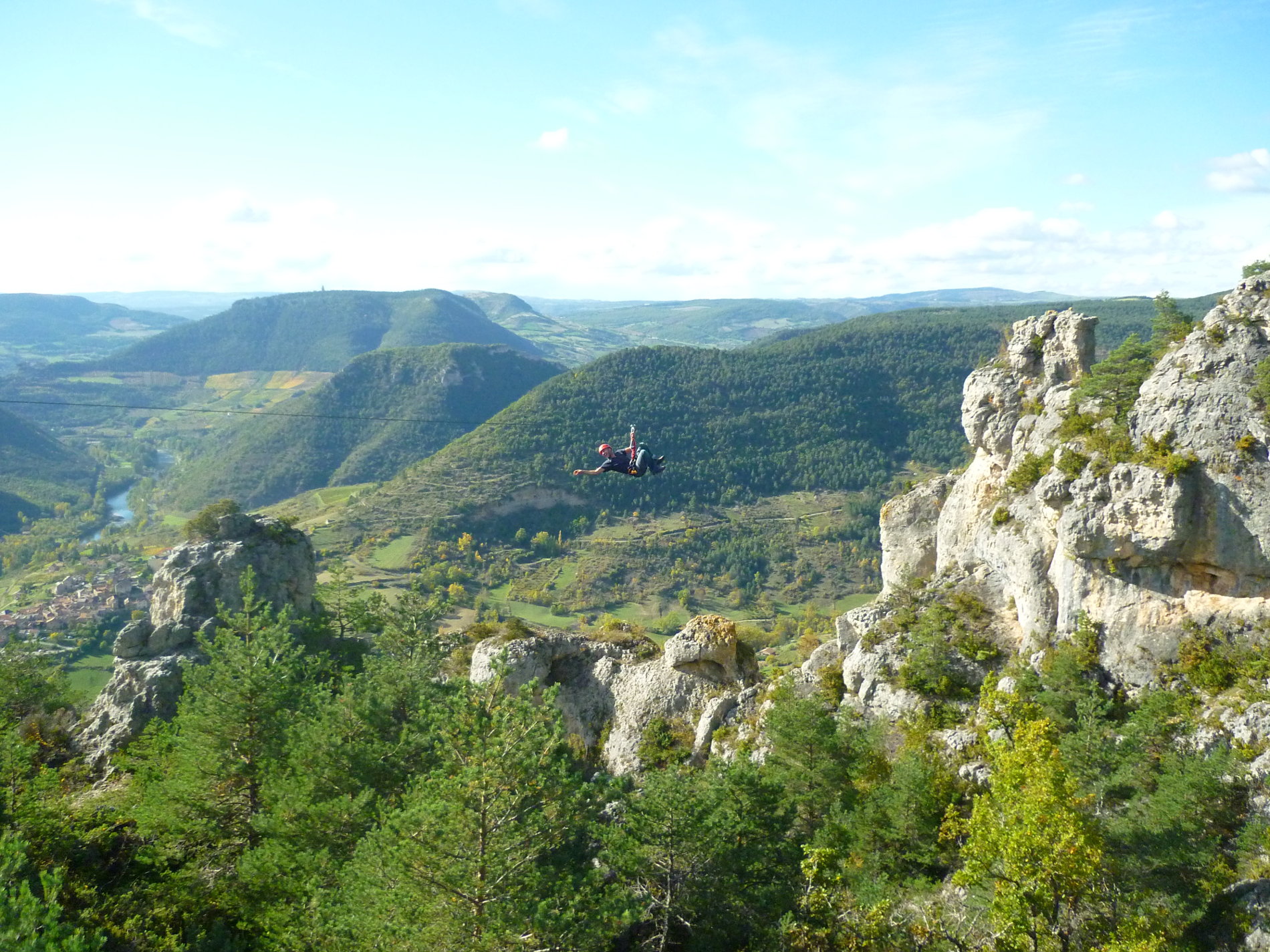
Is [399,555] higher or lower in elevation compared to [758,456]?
lower

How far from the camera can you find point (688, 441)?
179 meters

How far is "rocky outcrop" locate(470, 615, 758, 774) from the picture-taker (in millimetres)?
32250

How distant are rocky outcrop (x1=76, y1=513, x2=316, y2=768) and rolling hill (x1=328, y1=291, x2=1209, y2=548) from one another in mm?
106140

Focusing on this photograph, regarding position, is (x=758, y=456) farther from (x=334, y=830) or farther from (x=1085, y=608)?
(x=334, y=830)

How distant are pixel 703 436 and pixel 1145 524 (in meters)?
154

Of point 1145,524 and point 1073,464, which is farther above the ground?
point 1073,464

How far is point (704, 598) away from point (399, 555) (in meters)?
56.6

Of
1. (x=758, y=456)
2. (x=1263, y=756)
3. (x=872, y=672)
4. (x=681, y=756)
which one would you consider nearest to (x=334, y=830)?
(x=681, y=756)

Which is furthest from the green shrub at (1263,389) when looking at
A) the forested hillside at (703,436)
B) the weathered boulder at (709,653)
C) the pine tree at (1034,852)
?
the forested hillside at (703,436)

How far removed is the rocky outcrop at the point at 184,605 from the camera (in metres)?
35.9

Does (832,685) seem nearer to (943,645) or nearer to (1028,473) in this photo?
(943,645)

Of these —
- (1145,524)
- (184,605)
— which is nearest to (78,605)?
(184,605)

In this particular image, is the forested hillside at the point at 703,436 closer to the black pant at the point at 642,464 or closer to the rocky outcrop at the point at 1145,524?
the black pant at the point at 642,464

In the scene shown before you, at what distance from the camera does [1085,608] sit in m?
28.8
